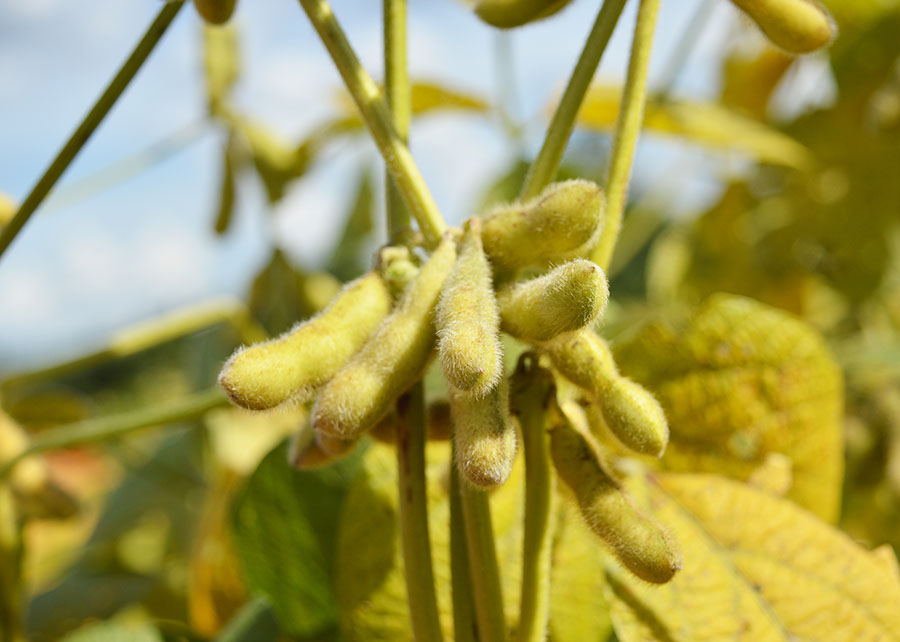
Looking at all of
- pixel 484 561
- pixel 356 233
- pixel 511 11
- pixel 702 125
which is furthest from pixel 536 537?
pixel 356 233

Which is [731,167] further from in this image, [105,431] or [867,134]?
[105,431]

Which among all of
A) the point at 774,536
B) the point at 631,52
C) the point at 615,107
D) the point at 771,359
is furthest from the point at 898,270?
the point at 631,52

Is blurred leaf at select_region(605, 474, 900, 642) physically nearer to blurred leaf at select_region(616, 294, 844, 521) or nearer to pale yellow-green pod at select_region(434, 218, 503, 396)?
blurred leaf at select_region(616, 294, 844, 521)

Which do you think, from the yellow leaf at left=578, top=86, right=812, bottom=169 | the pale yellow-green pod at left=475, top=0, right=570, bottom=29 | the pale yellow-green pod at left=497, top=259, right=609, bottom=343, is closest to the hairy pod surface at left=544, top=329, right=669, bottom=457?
the pale yellow-green pod at left=497, top=259, right=609, bottom=343

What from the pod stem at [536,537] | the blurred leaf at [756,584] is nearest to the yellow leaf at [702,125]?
the blurred leaf at [756,584]

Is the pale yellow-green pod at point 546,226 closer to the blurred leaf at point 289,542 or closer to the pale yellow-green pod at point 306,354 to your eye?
the pale yellow-green pod at point 306,354

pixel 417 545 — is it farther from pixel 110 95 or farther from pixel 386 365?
pixel 110 95
